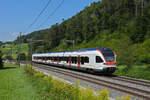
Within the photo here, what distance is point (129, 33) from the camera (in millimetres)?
78688

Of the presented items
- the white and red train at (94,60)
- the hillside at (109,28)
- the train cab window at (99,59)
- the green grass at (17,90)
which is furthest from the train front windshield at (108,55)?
the hillside at (109,28)

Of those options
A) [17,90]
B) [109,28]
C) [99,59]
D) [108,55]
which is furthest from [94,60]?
[109,28]

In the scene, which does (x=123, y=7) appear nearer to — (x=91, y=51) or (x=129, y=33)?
(x=129, y=33)

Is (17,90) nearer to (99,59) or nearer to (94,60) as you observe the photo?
(99,59)

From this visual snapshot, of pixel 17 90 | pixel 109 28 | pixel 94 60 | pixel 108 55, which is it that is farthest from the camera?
pixel 109 28

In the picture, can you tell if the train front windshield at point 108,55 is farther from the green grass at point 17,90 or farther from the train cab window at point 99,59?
the green grass at point 17,90

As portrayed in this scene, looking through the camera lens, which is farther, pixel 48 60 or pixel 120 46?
pixel 48 60

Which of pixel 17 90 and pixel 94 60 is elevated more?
pixel 94 60

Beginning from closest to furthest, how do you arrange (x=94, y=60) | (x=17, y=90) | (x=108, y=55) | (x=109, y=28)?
1. (x=17, y=90)
2. (x=108, y=55)
3. (x=94, y=60)
4. (x=109, y=28)

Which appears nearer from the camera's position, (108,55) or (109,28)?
(108,55)

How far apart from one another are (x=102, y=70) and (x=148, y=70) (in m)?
6.52

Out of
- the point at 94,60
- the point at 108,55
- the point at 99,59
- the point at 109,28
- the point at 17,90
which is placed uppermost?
the point at 109,28

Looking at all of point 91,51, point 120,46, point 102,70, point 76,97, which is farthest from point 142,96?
point 120,46

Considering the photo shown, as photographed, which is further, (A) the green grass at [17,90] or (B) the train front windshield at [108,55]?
(B) the train front windshield at [108,55]
